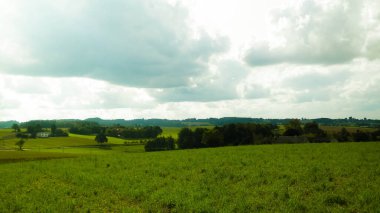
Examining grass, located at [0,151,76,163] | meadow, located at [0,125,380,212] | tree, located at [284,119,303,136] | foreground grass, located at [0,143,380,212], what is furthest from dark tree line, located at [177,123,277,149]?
meadow, located at [0,125,380,212]

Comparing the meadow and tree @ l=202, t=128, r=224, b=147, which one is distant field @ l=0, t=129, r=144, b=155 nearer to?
tree @ l=202, t=128, r=224, b=147

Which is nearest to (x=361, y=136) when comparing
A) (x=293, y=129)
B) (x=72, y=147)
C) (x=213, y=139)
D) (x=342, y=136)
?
(x=342, y=136)

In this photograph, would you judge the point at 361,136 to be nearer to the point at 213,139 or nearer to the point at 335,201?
the point at 213,139

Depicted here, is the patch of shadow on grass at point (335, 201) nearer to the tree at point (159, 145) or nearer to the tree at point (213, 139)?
the tree at point (213, 139)

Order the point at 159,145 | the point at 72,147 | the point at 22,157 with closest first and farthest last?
the point at 22,157, the point at 159,145, the point at 72,147

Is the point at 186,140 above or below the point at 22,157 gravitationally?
below

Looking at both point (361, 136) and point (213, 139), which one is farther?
point (361, 136)

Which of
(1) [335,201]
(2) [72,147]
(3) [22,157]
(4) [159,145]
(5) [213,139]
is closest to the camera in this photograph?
(1) [335,201]

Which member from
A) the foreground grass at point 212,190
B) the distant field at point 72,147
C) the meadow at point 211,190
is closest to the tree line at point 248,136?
the distant field at point 72,147

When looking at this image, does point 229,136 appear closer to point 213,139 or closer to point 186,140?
point 213,139

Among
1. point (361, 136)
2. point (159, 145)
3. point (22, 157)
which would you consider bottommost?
Answer: point (159, 145)

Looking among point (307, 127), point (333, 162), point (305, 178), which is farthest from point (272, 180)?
point (307, 127)

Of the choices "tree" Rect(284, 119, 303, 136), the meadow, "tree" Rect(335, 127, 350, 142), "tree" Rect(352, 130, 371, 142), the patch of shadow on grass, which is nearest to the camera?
the patch of shadow on grass

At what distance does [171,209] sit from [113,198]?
457 centimetres
